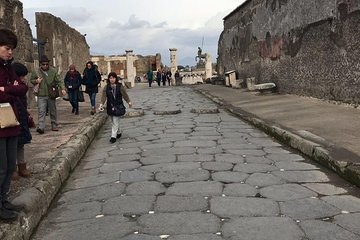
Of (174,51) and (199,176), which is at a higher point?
(174,51)

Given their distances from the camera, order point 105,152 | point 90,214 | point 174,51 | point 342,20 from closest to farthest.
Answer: point 90,214
point 105,152
point 342,20
point 174,51

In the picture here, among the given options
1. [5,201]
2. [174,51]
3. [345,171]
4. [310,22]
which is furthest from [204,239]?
[174,51]

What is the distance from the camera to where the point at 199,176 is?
4355 millimetres

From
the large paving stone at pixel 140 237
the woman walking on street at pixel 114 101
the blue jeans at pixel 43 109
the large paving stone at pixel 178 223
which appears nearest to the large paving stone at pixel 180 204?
the large paving stone at pixel 178 223

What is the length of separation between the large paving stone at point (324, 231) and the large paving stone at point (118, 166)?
2.43 m

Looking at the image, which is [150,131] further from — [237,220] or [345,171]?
[237,220]

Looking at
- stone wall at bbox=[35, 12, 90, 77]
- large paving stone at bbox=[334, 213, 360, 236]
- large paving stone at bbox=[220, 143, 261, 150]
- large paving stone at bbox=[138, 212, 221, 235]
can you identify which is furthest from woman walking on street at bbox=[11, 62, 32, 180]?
stone wall at bbox=[35, 12, 90, 77]

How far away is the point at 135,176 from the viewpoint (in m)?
4.48

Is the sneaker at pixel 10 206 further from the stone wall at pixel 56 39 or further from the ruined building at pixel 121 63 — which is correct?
the ruined building at pixel 121 63

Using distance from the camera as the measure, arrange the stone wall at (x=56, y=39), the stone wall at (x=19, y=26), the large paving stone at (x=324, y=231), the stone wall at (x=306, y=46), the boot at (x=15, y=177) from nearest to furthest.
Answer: the large paving stone at (x=324, y=231) → the boot at (x=15, y=177) → the stone wall at (x=306, y=46) → the stone wall at (x=19, y=26) → the stone wall at (x=56, y=39)

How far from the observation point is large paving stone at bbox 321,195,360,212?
132 inches

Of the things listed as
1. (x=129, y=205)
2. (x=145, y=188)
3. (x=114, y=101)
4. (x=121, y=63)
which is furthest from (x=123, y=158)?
(x=121, y=63)

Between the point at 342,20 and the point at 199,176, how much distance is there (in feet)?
20.0

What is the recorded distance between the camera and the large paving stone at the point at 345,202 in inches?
132
